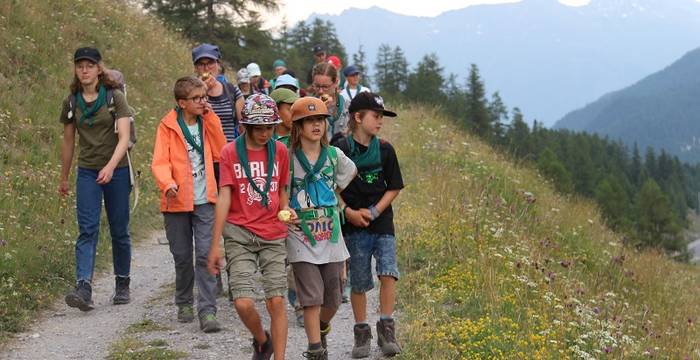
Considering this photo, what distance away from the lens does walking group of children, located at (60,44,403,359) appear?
4.95 meters

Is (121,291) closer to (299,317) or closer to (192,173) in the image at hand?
(192,173)

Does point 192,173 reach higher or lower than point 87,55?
lower

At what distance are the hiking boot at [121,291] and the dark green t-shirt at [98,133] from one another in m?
1.21

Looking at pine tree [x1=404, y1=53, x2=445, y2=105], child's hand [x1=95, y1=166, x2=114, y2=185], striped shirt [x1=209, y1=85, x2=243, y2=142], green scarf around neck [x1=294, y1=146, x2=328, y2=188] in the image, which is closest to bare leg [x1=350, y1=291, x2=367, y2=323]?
green scarf around neck [x1=294, y1=146, x2=328, y2=188]

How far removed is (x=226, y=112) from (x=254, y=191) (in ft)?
6.83

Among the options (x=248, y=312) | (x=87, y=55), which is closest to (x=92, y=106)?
(x=87, y=55)

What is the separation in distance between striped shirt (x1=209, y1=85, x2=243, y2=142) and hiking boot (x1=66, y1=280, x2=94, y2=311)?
1.86 metres

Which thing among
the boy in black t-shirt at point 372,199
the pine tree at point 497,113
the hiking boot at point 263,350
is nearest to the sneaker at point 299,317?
the boy in black t-shirt at point 372,199

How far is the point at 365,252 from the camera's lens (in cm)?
548

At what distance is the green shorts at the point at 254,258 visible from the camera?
194 inches

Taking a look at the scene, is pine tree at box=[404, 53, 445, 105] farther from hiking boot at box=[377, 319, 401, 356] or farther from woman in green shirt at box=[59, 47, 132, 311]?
hiking boot at box=[377, 319, 401, 356]

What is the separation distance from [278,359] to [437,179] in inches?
312

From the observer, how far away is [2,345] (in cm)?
598

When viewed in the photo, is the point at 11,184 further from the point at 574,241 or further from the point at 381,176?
the point at 574,241
